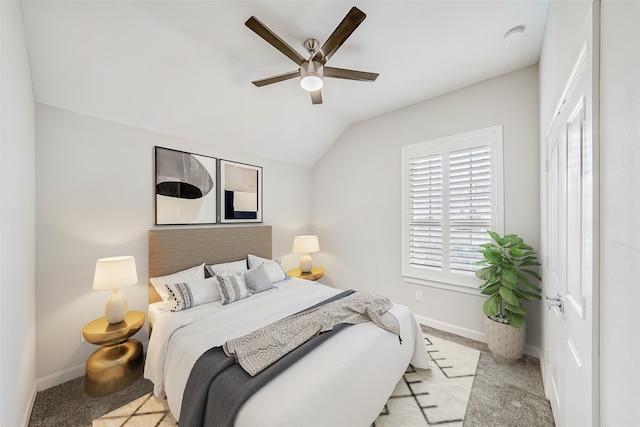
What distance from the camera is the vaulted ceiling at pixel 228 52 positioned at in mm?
1834

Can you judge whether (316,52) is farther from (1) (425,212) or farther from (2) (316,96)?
(1) (425,212)

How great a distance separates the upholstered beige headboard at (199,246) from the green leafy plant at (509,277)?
288cm

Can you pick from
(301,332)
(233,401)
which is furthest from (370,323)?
(233,401)

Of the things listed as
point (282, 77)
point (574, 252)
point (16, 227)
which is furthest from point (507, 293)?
point (16, 227)

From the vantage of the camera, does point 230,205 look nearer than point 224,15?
No

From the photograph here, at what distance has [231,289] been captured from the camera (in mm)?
2543

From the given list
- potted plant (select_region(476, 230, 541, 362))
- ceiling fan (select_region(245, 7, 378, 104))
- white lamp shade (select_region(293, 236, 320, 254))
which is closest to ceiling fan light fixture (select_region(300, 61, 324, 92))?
ceiling fan (select_region(245, 7, 378, 104))

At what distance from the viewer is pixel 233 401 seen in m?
1.24

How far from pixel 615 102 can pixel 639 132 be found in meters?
0.23

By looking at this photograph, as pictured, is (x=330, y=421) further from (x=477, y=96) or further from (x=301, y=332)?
(x=477, y=96)

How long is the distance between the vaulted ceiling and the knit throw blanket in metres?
2.39

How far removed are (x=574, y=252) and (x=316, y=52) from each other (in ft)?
7.10

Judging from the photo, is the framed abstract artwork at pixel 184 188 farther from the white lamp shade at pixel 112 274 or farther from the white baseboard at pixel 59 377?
the white baseboard at pixel 59 377

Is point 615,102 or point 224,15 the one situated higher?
point 224,15
